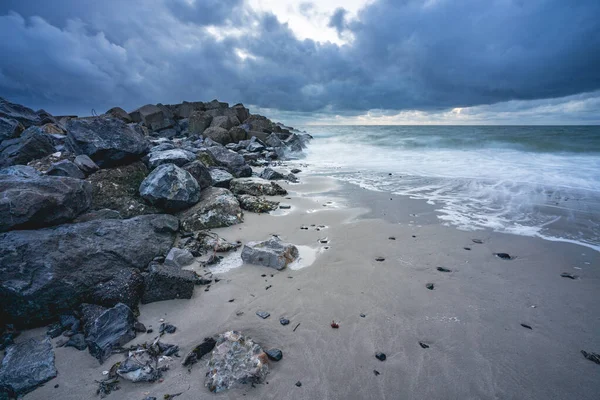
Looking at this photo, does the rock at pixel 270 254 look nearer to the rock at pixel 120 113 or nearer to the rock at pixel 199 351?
the rock at pixel 199 351

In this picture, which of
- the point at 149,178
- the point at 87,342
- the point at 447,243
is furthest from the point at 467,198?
the point at 87,342

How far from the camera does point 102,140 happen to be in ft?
17.1

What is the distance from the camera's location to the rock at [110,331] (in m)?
2.29

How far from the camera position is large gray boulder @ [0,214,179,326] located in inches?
99.0

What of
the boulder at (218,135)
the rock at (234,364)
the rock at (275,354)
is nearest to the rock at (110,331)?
the rock at (234,364)

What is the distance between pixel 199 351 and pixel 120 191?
3.77 metres

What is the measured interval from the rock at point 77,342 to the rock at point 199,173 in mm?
3706

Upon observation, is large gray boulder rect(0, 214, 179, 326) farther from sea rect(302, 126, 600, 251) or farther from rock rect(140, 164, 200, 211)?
sea rect(302, 126, 600, 251)

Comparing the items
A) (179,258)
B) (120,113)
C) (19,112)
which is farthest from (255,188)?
(120,113)

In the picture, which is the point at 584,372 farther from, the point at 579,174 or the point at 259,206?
the point at 579,174

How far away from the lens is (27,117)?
14.0 meters

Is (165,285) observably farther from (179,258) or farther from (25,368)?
(25,368)

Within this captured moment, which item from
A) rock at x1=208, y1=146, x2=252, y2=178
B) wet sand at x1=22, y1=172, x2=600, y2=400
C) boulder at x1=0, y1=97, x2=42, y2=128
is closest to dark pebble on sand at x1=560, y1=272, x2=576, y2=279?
wet sand at x1=22, y1=172, x2=600, y2=400

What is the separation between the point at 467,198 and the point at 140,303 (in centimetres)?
724
